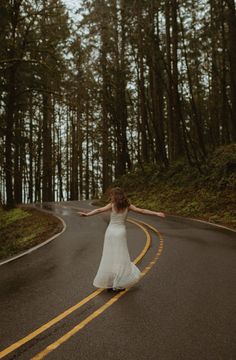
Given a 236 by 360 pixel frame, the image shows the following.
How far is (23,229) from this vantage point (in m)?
21.3

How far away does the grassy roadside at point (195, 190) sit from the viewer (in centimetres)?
2269

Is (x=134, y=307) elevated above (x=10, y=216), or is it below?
below

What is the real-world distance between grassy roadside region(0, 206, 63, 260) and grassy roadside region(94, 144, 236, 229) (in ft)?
26.7

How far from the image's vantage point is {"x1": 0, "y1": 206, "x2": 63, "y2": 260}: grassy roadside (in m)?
16.2

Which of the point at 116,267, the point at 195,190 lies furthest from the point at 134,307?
the point at 195,190

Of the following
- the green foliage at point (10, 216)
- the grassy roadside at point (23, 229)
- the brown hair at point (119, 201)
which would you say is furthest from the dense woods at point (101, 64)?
the brown hair at point (119, 201)

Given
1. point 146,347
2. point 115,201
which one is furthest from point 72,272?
point 146,347

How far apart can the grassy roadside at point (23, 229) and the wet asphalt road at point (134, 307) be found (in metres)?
4.53

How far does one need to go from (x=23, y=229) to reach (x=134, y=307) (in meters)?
15.9

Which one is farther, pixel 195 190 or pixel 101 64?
pixel 101 64

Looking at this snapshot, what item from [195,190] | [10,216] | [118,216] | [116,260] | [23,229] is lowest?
[23,229]

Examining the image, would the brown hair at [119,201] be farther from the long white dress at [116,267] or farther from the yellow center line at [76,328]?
the yellow center line at [76,328]

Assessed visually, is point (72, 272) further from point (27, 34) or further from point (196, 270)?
point (27, 34)

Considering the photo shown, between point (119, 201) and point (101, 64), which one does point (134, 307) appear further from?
point (101, 64)
